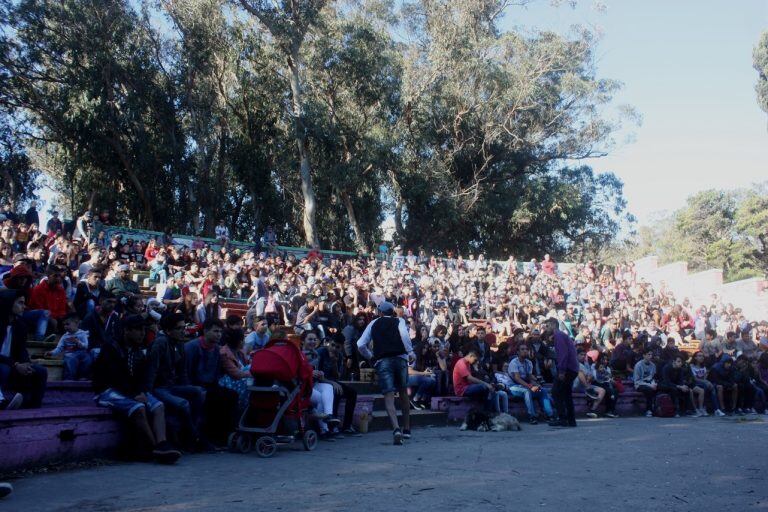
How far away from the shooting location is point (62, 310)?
1069 cm

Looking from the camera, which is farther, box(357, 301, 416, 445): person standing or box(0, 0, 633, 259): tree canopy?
box(0, 0, 633, 259): tree canopy

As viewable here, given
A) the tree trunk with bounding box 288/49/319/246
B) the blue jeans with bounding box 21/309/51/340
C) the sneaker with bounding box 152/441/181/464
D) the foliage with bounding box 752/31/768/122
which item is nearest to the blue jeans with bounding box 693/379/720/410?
the sneaker with bounding box 152/441/181/464

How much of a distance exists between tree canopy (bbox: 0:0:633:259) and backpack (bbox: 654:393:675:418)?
715 inches

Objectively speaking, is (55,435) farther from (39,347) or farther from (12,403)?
(39,347)

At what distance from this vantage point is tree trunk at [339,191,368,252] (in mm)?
33062

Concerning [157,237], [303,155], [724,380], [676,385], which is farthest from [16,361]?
[303,155]

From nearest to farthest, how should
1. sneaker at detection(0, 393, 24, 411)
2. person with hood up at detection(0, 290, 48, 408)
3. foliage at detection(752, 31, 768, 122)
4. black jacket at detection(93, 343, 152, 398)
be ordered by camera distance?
1. sneaker at detection(0, 393, 24, 411)
2. person with hood up at detection(0, 290, 48, 408)
3. black jacket at detection(93, 343, 152, 398)
4. foliage at detection(752, 31, 768, 122)

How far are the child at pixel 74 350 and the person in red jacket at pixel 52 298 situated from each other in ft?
3.30

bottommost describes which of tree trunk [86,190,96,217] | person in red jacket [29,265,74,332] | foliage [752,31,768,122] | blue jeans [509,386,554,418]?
blue jeans [509,386,554,418]

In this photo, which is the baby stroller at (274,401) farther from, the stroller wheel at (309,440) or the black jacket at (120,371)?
the black jacket at (120,371)

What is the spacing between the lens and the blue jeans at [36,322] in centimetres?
1011

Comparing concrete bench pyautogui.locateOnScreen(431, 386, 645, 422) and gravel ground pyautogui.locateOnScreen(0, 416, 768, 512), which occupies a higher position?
concrete bench pyautogui.locateOnScreen(431, 386, 645, 422)

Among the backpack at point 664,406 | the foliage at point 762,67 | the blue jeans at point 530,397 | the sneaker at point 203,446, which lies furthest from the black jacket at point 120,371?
the foliage at point 762,67

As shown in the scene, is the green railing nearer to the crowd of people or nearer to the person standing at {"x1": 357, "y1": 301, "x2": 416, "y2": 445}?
the crowd of people
